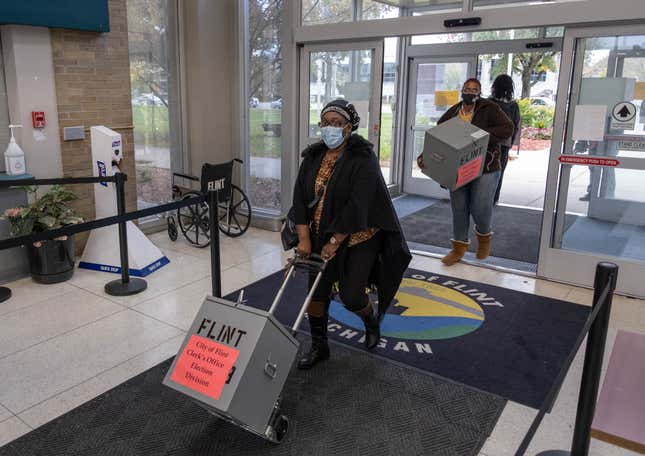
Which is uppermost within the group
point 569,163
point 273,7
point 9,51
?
point 273,7

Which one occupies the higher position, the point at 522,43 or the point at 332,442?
the point at 522,43

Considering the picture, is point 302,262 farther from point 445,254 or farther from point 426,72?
point 426,72

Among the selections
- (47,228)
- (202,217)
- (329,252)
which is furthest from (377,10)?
(47,228)

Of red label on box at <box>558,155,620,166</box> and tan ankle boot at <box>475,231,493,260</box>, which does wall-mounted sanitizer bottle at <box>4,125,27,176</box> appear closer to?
tan ankle boot at <box>475,231,493,260</box>

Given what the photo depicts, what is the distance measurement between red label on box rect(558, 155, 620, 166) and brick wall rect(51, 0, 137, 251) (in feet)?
13.0

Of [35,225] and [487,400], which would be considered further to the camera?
[35,225]

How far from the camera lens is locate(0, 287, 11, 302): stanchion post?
13.9 ft

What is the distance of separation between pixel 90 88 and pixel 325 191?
318cm

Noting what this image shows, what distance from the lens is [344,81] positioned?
5703 millimetres

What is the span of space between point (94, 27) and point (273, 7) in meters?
1.93

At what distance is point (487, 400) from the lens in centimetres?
297

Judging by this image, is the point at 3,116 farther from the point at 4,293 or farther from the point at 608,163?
the point at 608,163

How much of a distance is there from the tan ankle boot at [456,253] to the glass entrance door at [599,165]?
70cm

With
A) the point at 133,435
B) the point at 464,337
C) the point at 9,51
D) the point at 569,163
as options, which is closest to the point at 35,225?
the point at 9,51
